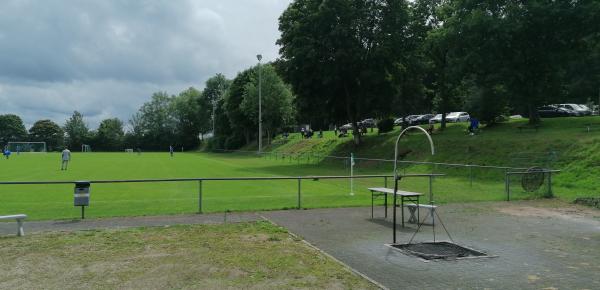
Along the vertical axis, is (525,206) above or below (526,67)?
below

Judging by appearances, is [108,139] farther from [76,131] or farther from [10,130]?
[10,130]

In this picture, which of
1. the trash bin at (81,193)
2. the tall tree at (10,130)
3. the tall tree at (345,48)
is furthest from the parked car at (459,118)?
the tall tree at (10,130)

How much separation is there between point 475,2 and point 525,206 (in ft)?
79.0

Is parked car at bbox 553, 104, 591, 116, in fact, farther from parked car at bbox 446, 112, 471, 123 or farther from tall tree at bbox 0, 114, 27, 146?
tall tree at bbox 0, 114, 27, 146

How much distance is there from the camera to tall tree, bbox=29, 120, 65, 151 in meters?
135

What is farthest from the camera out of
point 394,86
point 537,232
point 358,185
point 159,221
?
point 394,86

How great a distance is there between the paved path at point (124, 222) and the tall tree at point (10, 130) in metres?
145

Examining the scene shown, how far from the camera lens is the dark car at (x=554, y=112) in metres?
47.1

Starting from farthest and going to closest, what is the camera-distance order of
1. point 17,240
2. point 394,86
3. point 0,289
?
1. point 394,86
2. point 17,240
3. point 0,289

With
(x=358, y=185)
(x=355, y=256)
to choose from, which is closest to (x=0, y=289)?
(x=355, y=256)

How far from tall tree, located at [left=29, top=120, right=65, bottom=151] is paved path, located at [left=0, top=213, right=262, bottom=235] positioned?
441 ft

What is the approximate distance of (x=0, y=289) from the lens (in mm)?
6898

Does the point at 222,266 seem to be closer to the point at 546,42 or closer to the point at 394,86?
the point at 546,42

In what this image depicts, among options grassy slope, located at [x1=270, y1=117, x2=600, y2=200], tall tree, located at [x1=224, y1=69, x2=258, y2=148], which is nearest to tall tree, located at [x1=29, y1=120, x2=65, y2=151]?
tall tree, located at [x1=224, y1=69, x2=258, y2=148]
